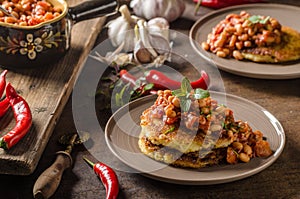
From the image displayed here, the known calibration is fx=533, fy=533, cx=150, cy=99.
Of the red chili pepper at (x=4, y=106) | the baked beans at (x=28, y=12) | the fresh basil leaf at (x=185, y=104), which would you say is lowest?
the red chili pepper at (x=4, y=106)

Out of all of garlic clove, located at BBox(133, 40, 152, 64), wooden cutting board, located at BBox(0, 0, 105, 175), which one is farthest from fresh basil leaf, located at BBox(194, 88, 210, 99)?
garlic clove, located at BBox(133, 40, 152, 64)

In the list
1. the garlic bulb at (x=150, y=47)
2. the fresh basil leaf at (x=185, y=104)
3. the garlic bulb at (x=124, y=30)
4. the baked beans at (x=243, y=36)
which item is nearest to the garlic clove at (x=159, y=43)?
the garlic bulb at (x=150, y=47)

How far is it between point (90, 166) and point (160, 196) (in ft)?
1.57

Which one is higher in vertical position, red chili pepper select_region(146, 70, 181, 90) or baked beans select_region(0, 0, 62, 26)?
baked beans select_region(0, 0, 62, 26)

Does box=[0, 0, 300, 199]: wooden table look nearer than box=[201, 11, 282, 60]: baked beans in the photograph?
Yes

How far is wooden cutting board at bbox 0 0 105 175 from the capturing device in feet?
9.74

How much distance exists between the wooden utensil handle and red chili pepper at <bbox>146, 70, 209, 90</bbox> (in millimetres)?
945

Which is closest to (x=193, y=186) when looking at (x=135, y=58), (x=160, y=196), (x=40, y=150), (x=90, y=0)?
(x=160, y=196)

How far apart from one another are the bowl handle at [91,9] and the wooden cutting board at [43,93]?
0.88 ft

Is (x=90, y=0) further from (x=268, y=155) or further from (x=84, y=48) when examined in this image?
(x=268, y=155)

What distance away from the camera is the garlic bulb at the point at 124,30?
166 inches

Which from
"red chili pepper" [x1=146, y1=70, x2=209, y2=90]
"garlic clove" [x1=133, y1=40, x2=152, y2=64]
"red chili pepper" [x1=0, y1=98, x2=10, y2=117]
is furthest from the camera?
"garlic clove" [x1=133, y1=40, x2=152, y2=64]

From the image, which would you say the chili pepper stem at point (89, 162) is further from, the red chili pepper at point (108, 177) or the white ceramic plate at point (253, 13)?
the white ceramic plate at point (253, 13)

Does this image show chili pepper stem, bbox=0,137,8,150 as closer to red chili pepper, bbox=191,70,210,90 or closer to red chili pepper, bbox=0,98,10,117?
red chili pepper, bbox=0,98,10,117
